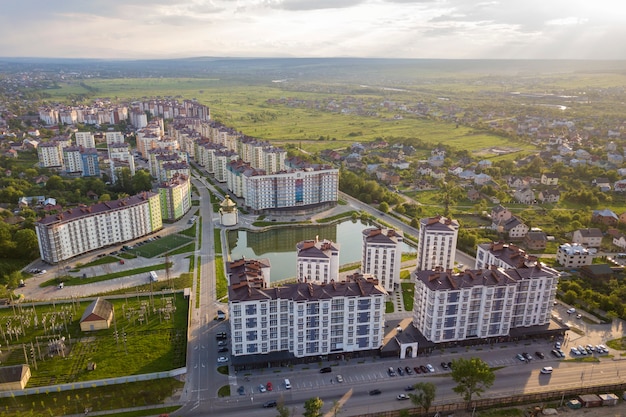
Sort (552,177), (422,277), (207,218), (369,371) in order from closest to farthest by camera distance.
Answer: (369,371) < (422,277) < (207,218) < (552,177)

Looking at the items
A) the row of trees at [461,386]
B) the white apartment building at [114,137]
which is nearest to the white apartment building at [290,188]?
the row of trees at [461,386]

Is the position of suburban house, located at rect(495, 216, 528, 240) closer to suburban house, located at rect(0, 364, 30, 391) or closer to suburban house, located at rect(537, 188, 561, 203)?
suburban house, located at rect(537, 188, 561, 203)

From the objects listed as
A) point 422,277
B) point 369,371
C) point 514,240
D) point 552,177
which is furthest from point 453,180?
point 369,371

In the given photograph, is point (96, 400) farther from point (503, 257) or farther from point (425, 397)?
point (503, 257)

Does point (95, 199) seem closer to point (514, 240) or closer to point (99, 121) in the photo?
point (514, 240)

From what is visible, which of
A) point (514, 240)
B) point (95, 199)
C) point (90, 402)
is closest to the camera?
point (90, 402)

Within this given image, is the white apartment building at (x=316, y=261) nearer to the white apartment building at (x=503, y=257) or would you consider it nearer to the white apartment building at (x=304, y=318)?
the white apartment building at (x=304, y=318)
